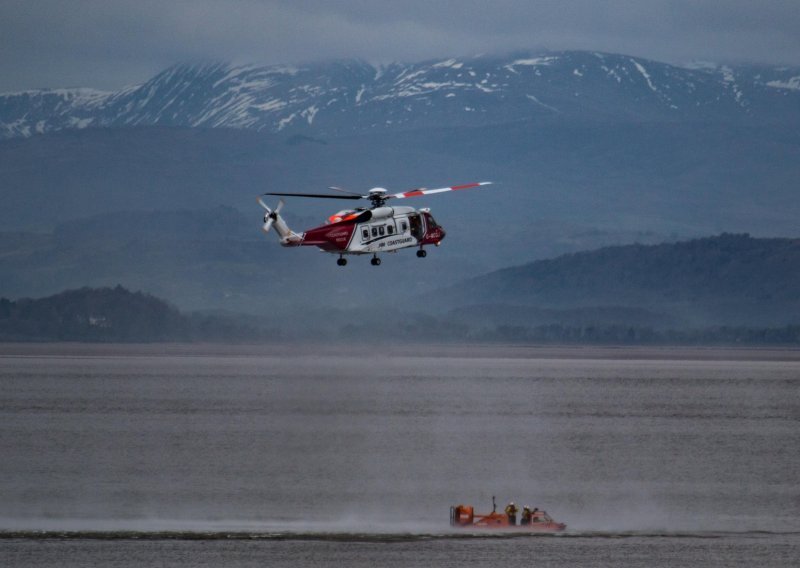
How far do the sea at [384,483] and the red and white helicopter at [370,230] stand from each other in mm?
14262

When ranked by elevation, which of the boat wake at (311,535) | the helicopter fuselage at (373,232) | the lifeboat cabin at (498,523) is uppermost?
the helicopter fuselage at (373,232)

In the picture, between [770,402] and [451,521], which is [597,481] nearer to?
[451,521]

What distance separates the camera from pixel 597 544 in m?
72.1

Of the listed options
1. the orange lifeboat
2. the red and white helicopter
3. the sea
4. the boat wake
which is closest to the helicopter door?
the red and white helicopter

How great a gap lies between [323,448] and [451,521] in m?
37.7

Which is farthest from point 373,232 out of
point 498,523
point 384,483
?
point 498,523

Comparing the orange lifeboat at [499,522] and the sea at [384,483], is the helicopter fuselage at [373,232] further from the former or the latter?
the orange lifeboat at [499,522]

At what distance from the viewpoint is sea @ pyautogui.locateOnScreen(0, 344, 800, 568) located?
70.2m

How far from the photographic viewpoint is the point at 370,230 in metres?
87.0

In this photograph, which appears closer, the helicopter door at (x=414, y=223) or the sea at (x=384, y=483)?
the sea at (x=384, y=483)

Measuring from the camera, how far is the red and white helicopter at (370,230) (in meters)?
85.0

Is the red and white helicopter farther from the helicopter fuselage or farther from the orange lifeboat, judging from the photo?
the orange lifeboat

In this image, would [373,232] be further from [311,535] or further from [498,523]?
[311,535]

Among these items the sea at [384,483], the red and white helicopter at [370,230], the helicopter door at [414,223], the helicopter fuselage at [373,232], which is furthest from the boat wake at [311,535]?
the helicopter door at [414,223]
